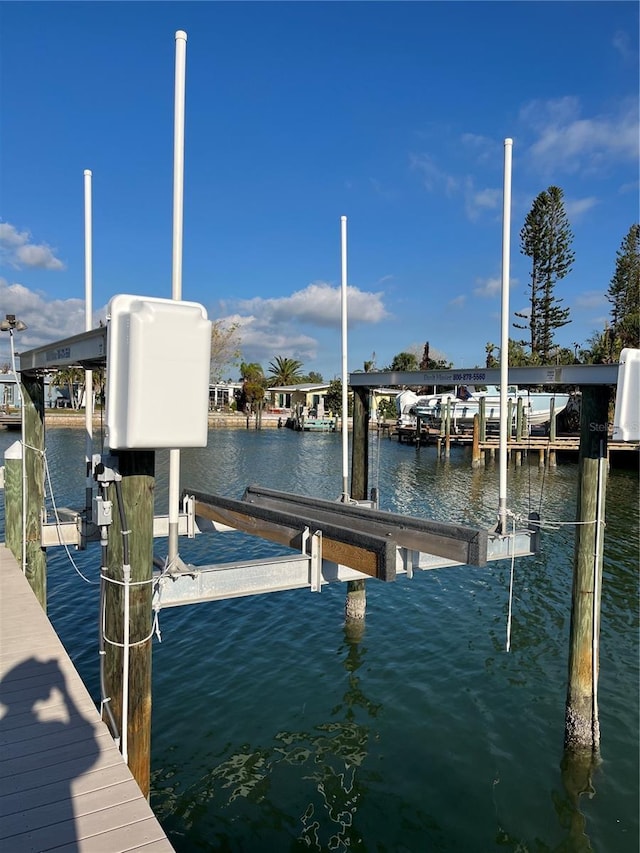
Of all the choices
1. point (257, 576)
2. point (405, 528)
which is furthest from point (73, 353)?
point (405, 528)

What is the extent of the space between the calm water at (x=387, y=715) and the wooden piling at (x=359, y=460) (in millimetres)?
515

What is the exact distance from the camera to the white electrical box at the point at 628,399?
239 inches

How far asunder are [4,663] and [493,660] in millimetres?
7464

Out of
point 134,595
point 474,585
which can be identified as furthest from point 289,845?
point 474,585

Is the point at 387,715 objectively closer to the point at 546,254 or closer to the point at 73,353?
the point at 73,353

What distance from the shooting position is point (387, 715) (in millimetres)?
8195

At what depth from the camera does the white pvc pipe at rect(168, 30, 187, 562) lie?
17.0 ft

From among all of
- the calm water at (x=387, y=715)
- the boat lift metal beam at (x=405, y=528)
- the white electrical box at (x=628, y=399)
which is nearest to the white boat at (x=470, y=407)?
the calm water at (x=387, y=715)

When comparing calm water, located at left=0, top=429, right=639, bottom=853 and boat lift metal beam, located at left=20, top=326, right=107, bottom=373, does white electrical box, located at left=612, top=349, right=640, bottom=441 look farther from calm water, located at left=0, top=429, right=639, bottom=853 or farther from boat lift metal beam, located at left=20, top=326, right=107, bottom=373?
boat lift metal beam, located at left=20, top=326, right=107, bottom=373

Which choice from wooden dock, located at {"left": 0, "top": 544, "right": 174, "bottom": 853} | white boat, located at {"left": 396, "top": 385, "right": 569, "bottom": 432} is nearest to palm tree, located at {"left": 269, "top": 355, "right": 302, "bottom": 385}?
white boat, located at {"left": 396, "top": 385, "right": 569, "bottom": 432}

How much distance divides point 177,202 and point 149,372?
7.50 ft

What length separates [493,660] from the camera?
9.98 meters

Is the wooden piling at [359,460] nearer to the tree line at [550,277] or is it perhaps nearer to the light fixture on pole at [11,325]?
the light fixture on pole at [11,325]

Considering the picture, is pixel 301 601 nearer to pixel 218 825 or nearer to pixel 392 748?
pixel 392 748
